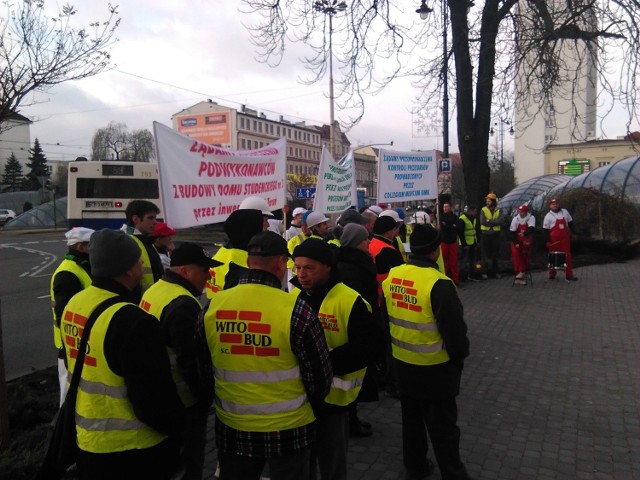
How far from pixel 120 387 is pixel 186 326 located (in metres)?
0.53

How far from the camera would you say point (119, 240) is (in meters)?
2.53

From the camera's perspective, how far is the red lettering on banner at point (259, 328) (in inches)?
93.0

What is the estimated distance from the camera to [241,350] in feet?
7.93

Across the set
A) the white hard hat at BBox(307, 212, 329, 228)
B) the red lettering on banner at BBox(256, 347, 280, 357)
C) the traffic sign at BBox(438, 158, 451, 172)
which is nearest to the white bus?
the traffic sign at BBox(438, 158, 451, 172)

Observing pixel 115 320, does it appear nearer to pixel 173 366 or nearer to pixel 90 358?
pixel 90 358

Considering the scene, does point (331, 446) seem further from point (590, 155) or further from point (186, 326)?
point (590, 155)

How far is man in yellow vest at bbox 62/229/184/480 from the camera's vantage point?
7.47 ft

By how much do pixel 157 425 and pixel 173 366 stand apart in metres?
0.50

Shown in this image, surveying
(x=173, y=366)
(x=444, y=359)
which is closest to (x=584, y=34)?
(x=444, y=359)

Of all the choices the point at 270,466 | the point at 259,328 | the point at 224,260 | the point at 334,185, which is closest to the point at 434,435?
the point at 270,466

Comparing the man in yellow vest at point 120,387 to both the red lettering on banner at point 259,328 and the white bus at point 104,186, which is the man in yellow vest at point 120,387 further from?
the white bus at point 104,186

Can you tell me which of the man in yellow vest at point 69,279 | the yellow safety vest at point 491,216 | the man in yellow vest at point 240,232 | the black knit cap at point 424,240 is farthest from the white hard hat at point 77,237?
the yellow safety vest at point 491,216

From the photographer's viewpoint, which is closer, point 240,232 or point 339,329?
point 339,329

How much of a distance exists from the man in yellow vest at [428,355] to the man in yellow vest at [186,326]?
136 cm
